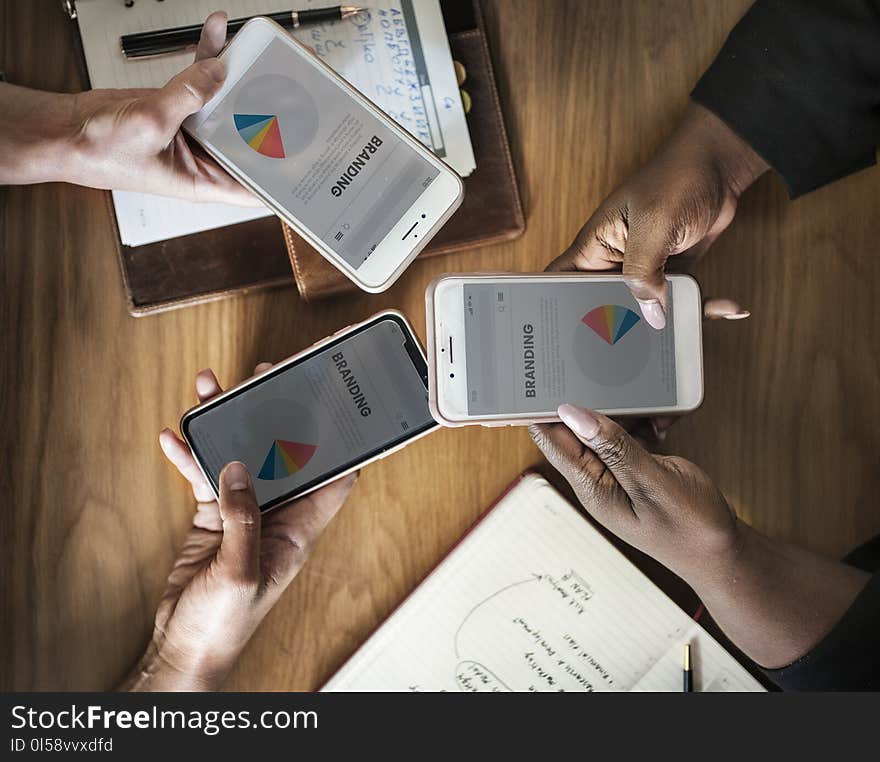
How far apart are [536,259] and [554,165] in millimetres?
84

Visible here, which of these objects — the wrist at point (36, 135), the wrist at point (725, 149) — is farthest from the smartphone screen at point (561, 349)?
the wrist at point (36, 135)

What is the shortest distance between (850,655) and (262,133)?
23.1 inches

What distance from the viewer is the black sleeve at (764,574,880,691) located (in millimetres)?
604

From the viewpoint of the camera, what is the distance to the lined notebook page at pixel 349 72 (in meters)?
0.71

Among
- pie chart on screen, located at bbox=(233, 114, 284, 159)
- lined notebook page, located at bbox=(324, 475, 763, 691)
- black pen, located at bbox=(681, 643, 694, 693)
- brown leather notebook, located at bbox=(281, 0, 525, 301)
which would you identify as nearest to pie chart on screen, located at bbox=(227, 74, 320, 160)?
pie chart on screen, located at bbox=(233, 114, 284, 159)

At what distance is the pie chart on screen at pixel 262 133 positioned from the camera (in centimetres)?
66

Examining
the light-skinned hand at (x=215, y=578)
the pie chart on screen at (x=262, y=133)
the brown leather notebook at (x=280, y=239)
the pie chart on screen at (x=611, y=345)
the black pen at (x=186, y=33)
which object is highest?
the black pen at (x=186, y=33)

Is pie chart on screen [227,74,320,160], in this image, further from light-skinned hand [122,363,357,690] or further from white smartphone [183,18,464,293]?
light-skinned hand [122,363,357,690]

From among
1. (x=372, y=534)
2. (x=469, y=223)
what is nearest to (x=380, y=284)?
(x=469, y=223)

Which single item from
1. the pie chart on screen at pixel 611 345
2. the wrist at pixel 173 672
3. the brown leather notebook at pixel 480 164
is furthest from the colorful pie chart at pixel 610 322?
the wrist at pixel 173 672

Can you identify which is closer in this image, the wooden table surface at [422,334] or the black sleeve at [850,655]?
the black sleeve at [850,655]

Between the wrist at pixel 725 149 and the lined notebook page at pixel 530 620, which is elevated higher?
the wrist at pixel 725 149

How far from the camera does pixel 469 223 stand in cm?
71

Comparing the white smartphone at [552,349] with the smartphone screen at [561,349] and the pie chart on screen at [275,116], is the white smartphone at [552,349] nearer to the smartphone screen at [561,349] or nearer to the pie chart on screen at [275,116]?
the smartphone screen at [561,349]
